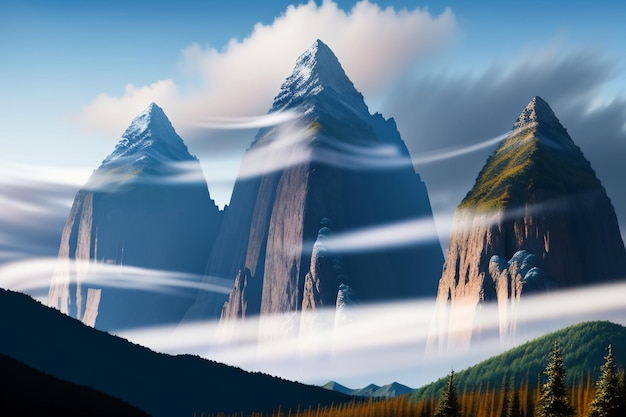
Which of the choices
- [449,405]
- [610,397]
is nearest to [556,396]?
[610,397]

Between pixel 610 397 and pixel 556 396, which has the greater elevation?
pixel 610 397

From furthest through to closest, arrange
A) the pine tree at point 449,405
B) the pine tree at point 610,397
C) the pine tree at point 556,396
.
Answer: the pine tree at point 449,405 → the pine tree at point 610,397 → the pine tree at point 556,396

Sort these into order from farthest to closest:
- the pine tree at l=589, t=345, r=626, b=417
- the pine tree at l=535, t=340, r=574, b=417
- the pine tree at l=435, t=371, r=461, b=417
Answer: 1. the pine tree at l=435, t=371, r=461, b=417
2. the pine tree at l=589, t=345, r=626, b=417
3. the pine tree at l=535, t=340, r=574, b=417

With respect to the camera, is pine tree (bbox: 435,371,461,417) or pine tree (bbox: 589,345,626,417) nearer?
pine tree (bbox: 589,345,626,417)

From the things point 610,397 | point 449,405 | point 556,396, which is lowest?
point 449,405

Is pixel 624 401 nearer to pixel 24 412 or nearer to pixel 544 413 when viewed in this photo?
pixel 544 413

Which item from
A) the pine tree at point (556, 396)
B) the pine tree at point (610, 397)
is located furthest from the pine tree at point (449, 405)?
the pine tree at point (610, 397)

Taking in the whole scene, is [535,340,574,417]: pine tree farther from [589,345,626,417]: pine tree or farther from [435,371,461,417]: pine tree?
[435,371,461,417]: pine tree

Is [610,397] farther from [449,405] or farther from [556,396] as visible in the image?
[449,405]

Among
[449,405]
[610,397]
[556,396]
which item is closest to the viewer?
[556,396]

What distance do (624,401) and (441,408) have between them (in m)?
23.1

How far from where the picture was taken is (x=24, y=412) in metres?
198

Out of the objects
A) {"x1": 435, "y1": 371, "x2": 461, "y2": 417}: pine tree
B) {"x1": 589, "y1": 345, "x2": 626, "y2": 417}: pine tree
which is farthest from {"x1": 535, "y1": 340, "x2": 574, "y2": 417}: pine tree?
{"x1": 435, "y1": 371, "x2": 461, "y2": 417}: pine tree

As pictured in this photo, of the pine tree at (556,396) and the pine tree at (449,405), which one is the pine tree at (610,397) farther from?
the pine tree at (449,405)
